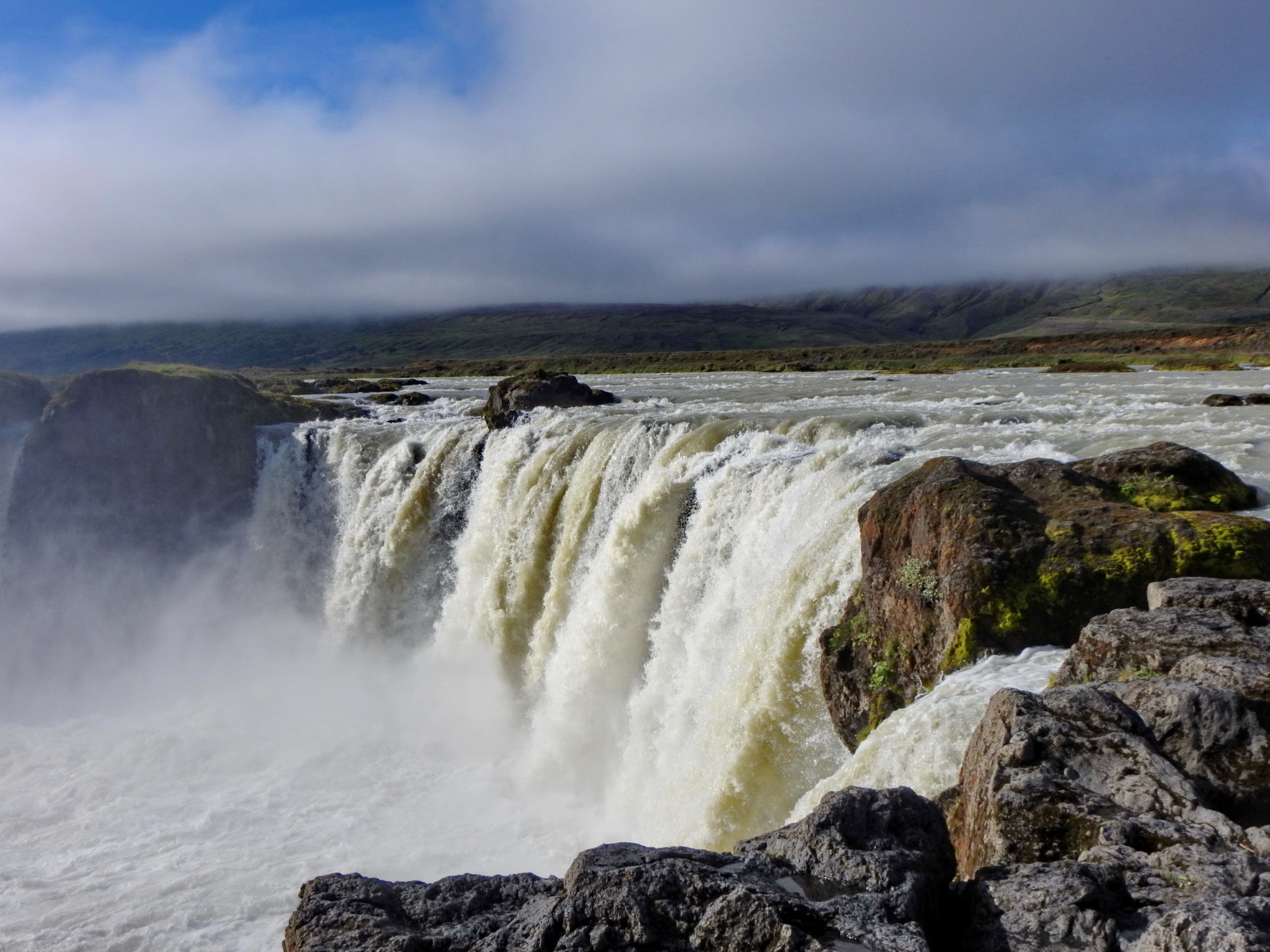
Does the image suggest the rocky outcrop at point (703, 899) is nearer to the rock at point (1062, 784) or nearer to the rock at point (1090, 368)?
the rock at point (1062, 784)

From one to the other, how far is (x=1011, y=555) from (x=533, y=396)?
23.7 metres

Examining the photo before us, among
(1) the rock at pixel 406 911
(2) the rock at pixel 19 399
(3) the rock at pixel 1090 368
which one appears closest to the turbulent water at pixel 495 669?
(1) the rock at pixel 406 911

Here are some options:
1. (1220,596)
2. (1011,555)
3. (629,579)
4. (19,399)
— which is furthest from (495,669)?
(19,399)

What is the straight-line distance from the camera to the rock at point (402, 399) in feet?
147

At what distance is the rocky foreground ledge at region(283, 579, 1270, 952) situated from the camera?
4367 millimetres

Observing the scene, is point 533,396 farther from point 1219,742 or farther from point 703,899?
point 703,899

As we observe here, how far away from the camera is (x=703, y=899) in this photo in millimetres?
4602

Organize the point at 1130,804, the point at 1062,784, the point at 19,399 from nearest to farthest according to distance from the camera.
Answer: the point at 1130,804 < the point at 1062,784 < the point at 19,399

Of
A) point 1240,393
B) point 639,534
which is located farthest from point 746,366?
point 639,534

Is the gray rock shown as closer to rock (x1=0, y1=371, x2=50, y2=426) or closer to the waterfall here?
the waterfall

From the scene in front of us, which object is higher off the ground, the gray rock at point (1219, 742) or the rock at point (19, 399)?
the rock at point (19, 399)

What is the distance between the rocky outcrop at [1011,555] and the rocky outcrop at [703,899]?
475cm

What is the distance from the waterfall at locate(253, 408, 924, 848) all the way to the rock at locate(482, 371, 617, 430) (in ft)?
3.61

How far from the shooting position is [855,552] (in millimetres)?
12586
